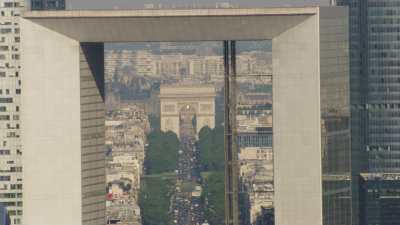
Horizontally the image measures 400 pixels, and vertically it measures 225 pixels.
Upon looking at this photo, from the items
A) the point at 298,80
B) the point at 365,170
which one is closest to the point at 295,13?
the point at 298,80

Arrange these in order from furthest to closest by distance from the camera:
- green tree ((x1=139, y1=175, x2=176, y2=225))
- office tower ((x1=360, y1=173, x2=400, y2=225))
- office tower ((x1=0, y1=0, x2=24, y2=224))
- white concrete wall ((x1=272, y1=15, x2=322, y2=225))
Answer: green tree ((x1=139, y1=175, x2=176, y2=225)) → office tower ((x1=360, y1=173, x2=400, y2=225)) → office tower ((x1=0, y1=0, x2=24, y2=224)) → white concrete wall ((x1=272, y1=15, x2=322, y2=225))

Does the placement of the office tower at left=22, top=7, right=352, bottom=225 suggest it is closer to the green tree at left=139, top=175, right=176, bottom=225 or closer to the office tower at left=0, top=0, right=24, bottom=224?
the office tower at left=0, top=0, right=24, bottom=224

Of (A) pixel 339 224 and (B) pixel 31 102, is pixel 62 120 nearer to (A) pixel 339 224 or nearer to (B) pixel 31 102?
(B) pixel 31 102

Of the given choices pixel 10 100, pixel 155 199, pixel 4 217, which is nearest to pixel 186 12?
pixel 10 100

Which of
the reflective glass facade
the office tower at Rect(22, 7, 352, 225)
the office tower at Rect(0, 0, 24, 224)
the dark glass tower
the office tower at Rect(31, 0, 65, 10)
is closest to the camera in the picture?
the office tower at Rect(22, 7, 352, 225)

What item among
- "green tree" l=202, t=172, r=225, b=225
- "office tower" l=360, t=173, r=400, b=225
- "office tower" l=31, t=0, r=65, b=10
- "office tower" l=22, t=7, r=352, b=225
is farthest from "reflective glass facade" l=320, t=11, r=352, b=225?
"green tree" l=202, t=172, r=225, b=225

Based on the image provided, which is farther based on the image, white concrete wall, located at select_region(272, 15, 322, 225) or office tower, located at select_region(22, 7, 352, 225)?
white concrete wall, located at select_region(272, 15, 322, 225)

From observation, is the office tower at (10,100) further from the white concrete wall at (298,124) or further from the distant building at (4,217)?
the white concrete wall at (298,124)
